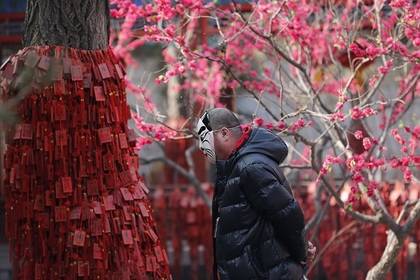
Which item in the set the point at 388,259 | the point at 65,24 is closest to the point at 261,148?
the point at 65,24

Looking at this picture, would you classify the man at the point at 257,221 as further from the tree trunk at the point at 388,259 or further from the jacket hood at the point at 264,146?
the tree trunk at the point at 388,259

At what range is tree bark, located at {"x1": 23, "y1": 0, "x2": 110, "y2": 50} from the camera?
5.29 metres

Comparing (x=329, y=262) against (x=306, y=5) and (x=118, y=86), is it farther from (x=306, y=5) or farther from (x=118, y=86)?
(x=118, y=86)

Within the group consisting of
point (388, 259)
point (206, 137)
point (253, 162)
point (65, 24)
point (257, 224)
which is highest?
point (65, 24)

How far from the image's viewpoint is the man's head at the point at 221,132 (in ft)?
16.0

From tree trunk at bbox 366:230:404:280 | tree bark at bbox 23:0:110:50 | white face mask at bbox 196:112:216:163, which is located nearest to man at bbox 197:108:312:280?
white face mask at bbox 196:112:216:163

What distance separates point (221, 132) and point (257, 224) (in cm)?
51

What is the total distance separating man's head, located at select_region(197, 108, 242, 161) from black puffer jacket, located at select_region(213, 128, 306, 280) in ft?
0.32

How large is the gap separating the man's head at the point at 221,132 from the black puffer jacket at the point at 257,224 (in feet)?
0.32

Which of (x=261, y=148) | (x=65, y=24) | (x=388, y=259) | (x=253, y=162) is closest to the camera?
(x=253, y=162)

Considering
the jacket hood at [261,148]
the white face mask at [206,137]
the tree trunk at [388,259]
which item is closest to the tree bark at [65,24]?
the white face mask at [206,137]

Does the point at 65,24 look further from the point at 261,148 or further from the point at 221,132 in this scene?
the point at 261,148

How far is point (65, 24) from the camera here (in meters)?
5.29

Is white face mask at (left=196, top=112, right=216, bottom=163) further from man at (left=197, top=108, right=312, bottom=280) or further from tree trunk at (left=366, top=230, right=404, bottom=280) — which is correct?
tree trunk at (left=366, top=230, right=404, bottom=280)
